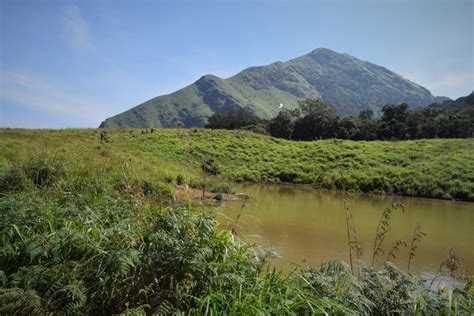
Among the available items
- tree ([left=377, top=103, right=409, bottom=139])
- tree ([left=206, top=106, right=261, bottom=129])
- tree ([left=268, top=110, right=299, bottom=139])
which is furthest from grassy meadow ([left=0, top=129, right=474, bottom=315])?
tree ([left=206, top=106, right=261, bottom=129])

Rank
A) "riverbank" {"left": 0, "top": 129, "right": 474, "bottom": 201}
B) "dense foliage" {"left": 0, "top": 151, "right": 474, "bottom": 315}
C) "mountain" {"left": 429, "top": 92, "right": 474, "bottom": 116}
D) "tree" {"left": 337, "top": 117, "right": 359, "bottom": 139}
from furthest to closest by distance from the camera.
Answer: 1. "tree" {"left": 337, "top": 117, "right": 359, "bottom": 139}
2. "mountain" {"left": 429, "top": 92, "right": 474, "bottom": 116}
3. "riverbank" {"left": 0, "top": 129, "right": 474, "bottom": 201}
4. "dense foliage" {"left": 0, "top": 151, "right": 474, "bottom": 315}

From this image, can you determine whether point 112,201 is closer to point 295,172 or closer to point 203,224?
point 203,224

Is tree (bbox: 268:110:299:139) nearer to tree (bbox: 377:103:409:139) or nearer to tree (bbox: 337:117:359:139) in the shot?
tree (bbox: 337:117:359:139)

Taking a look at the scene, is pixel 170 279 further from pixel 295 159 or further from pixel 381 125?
pixel 381 125

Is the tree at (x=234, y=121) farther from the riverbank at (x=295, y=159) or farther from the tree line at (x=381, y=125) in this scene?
the riverbank at (x=295, y=159)

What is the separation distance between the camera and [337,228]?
38.0 feet

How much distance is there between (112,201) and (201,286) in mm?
2634

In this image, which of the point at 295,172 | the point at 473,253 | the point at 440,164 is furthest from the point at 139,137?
the point at 473,253

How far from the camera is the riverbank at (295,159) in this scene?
2180cm

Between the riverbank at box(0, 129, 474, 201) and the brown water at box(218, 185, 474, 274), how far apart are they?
354 cm

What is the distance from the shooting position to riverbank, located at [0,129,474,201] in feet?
71.5

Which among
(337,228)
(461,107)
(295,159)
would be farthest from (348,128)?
(337,228)

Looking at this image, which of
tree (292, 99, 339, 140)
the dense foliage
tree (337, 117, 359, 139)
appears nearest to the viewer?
the dense foliage

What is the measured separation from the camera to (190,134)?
40.2 meters
